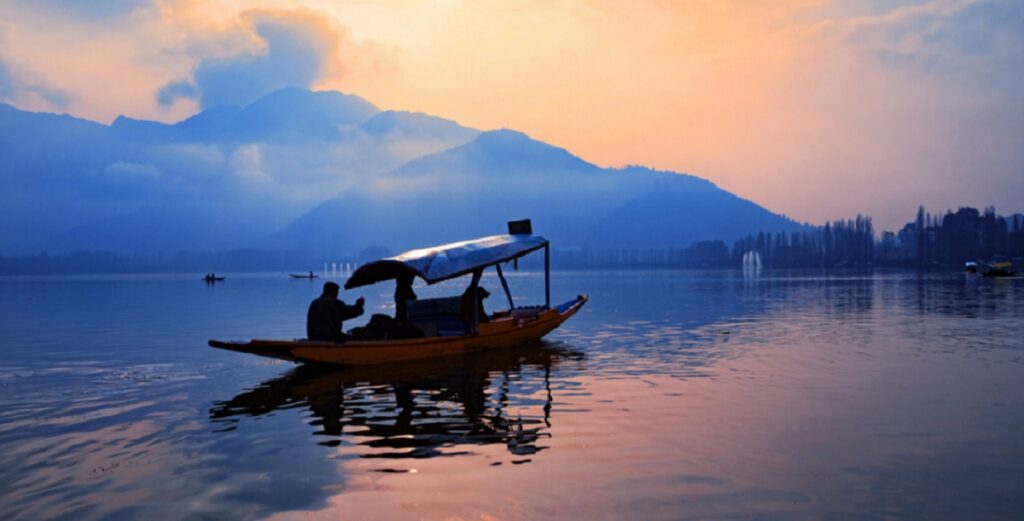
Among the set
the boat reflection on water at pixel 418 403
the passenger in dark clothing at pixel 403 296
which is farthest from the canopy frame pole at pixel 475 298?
the passenger in dark clothing at pixel 403 296

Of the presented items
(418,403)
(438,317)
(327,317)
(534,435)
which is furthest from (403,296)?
(534,435)

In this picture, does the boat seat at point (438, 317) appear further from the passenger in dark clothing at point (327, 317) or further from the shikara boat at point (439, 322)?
the passenger in dark clothing at point (327, 317)

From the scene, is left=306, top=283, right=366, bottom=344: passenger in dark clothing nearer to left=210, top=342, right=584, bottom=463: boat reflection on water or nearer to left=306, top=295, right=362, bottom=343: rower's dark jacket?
left=306, top=295, right=362, bottom=343: rower's dark jacket

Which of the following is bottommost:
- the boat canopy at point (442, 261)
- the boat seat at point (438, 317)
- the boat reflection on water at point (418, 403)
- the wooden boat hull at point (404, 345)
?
the boat reflection on water at point (418, 403)

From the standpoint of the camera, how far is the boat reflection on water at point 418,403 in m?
13.9

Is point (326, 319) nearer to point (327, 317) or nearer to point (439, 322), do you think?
point (327, 317)

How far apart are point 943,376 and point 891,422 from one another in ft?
24.0

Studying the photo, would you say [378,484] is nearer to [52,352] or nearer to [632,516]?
[632,516]

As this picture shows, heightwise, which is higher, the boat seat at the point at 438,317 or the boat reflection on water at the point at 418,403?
the boat seat at the point at 438,317

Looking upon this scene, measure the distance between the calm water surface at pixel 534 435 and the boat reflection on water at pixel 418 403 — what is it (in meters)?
0.09

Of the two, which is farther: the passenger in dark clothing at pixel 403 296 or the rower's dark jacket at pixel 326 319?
the passenger in dark clothing at pixel 403 296

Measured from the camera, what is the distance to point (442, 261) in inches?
970

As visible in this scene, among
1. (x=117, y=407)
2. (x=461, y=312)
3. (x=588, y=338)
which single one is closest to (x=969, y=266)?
(x=588, y=338)

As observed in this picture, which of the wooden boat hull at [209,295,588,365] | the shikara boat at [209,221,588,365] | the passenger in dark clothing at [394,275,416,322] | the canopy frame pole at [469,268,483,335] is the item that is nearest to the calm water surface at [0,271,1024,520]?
the wooden boat hull at [209,295,588,365]
